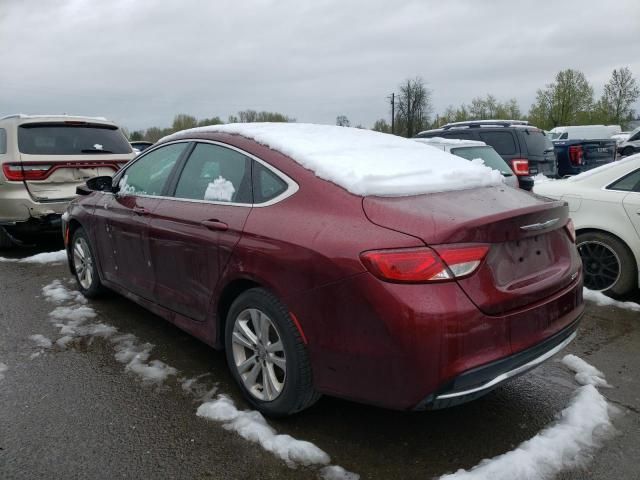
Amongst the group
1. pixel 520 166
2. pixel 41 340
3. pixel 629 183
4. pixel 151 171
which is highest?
pixel 151 171

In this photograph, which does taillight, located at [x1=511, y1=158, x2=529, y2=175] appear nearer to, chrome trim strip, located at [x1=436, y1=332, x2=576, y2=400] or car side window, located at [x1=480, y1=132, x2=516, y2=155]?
car side window, located at [x1=480, y1=132, x2=516, y2=155]

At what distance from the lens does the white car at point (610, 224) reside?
4742mm

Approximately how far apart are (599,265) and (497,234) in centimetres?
311

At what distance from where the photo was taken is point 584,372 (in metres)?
3.44

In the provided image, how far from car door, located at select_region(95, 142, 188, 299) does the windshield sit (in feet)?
14.7

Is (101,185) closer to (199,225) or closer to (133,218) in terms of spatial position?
(133,218)

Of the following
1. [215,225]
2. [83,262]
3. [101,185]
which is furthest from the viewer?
[83,262]

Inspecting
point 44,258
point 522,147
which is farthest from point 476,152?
point 44,258

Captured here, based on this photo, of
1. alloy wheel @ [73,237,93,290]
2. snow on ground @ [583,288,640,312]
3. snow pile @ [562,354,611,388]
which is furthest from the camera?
alloy wheel @ [73,237,93,290]

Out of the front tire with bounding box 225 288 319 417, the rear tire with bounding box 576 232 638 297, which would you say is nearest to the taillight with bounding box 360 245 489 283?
the front tire with bounding box 225 288 319 417

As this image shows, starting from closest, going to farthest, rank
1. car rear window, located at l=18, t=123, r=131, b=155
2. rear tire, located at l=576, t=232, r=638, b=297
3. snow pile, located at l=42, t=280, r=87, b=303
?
rear tire, located at l=576, t=232, r=638, b=297
snow pile, located at l=42, t=280, r=87, b=303
car rear window, located at l=18, t=123, r=131, b=155

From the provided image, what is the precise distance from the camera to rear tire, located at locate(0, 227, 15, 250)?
7328mm

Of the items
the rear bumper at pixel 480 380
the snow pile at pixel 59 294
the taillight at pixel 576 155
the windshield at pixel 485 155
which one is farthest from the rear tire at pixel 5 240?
the taillight at pixel 576 155

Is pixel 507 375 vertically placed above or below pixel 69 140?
below
